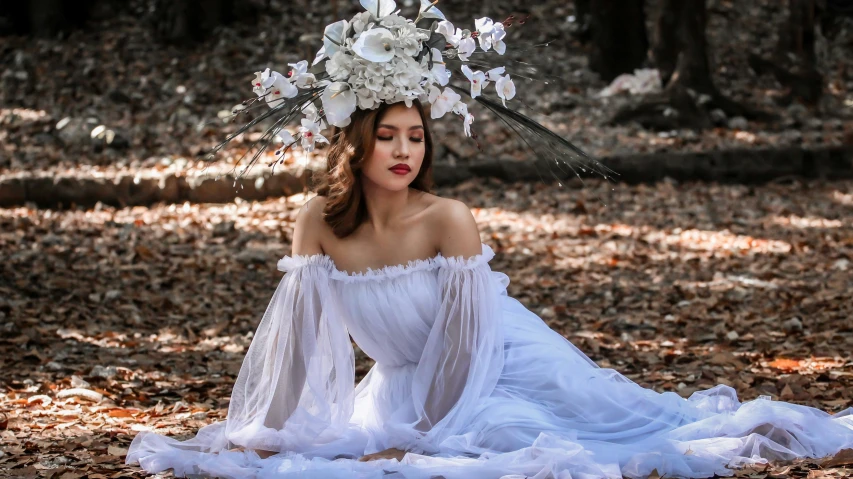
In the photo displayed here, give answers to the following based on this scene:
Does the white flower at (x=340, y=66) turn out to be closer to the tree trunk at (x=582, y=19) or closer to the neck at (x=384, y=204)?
the neck at (x=384, y=204)

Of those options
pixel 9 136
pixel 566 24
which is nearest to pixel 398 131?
pixel 9 136

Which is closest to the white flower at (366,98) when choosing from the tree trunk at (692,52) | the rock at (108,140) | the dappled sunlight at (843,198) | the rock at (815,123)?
the dappled sunlight at (843,198)

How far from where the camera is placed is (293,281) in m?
3.34

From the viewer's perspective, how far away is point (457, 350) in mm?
3234

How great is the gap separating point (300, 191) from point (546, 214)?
2.04 metres

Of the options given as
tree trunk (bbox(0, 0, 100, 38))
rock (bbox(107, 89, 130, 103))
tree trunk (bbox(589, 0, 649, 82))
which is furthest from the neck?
tree trunk (bbox(0, 0, 100, 38))

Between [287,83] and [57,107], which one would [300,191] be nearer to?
[57,107]

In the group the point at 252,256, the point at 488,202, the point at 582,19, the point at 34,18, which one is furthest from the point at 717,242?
the point at 34,18

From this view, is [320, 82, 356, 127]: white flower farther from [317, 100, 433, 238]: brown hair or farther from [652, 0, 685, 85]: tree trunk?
[652, 0, 685, 85]: tree trunk

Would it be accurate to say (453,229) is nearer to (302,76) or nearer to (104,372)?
(302,76)

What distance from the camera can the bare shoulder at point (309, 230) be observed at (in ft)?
11.1

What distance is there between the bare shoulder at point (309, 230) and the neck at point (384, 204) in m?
0.16

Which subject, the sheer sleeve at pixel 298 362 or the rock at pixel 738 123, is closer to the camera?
the sheer sleeve at pixel 298 362

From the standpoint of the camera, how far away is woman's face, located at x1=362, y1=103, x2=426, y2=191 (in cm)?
324
